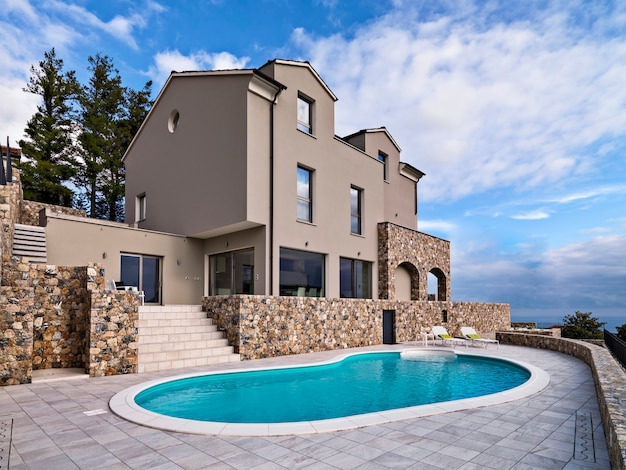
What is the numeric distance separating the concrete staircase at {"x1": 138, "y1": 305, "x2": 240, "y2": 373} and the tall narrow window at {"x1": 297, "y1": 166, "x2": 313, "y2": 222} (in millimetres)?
5075

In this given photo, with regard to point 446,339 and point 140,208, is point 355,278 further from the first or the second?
point 140,208

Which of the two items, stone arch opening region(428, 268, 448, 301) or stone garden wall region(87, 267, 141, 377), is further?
stone arch opening region(428, 268, 448, 301)

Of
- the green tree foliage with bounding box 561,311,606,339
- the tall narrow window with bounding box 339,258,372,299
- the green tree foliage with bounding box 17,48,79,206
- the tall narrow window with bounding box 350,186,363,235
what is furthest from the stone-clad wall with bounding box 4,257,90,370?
the green tree foliage with bounding box 561,311,606,339

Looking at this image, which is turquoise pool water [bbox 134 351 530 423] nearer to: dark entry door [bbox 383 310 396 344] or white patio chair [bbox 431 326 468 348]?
white patio chair [bbox 431 326 468 348]

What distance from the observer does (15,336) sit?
25.7ft

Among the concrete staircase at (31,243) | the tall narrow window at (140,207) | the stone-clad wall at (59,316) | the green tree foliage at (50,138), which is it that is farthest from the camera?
the green tree foliage at (50,138)

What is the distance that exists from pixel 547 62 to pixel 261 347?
12.6 meters

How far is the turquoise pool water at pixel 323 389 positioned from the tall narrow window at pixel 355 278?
4936mm

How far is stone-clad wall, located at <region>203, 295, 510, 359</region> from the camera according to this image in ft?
37.8

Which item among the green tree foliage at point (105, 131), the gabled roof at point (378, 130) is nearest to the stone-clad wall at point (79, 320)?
the gabled roof at point (378, 130)

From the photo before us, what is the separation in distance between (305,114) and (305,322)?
7793 mm

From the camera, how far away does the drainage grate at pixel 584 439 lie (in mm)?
4164

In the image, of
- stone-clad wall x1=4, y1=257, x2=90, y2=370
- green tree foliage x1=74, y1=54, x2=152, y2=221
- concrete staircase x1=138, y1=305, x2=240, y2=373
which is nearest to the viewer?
stone-clad wall x1=4, y1=257, x2=90, y2=370

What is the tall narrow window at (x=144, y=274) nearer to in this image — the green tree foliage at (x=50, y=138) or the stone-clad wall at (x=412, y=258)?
the stone-clad wall at (x=412, y=258)
